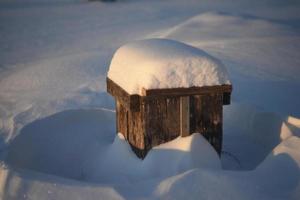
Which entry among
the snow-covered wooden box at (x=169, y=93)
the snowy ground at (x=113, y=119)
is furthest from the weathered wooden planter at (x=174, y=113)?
the snowy ground at (x=113, y=119)

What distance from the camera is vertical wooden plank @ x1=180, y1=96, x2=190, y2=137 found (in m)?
3.91

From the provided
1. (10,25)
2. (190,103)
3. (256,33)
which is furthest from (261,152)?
(10,25)

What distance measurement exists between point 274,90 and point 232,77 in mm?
804

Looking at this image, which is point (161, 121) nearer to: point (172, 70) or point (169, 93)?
point (169, 93)

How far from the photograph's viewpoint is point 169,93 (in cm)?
378

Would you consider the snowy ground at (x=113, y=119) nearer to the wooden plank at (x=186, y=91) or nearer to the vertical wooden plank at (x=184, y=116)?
the vertical wooden plank at (x=184, y=116)

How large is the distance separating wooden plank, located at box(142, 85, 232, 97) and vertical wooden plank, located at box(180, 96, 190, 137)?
0.33 ft

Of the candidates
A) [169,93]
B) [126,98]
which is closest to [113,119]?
[126,98]

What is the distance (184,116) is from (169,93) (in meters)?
0.28

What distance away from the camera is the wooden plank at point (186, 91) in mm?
3742

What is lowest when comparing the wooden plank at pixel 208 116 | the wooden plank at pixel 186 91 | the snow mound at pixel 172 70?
the wooden plank at pixel 208 116

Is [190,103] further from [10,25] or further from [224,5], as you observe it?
[224,5]

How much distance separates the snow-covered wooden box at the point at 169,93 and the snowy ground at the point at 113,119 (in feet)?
0.54

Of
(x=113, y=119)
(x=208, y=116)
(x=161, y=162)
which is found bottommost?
(x=113, y=119)
